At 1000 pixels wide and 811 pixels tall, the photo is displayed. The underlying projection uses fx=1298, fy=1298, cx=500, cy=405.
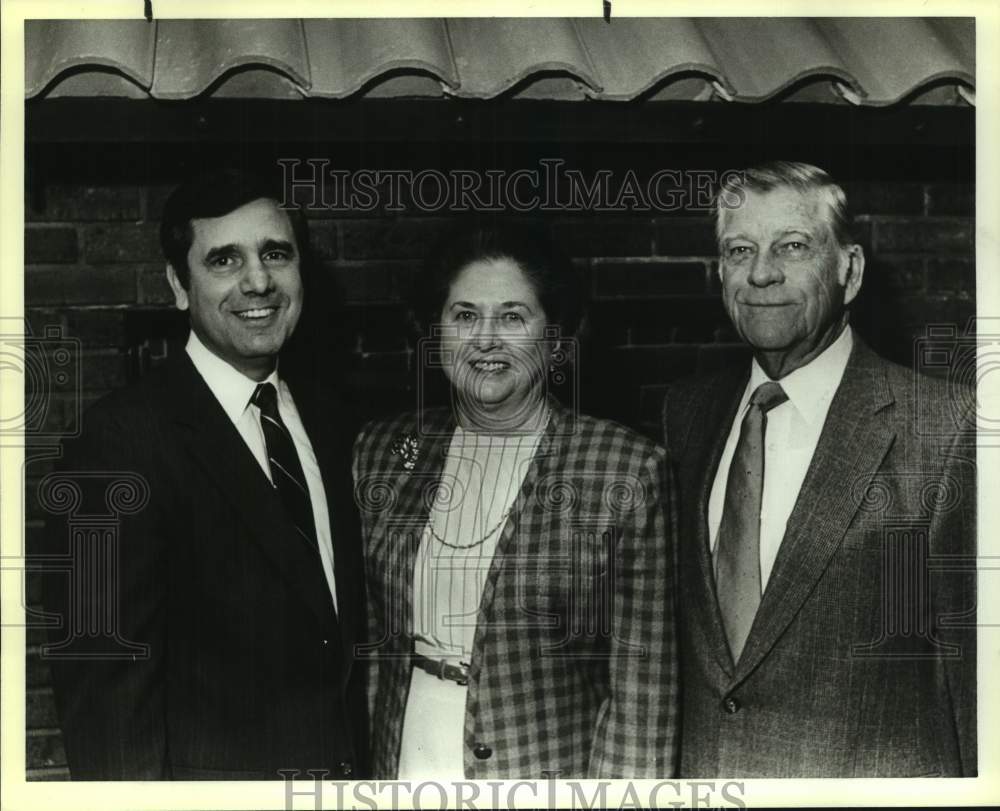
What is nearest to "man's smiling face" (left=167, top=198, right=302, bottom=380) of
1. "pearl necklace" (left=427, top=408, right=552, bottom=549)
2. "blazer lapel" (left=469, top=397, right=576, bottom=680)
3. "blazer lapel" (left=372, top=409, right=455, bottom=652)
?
"blazer lapel" (left=372, top=409, right=455, bottom=652)

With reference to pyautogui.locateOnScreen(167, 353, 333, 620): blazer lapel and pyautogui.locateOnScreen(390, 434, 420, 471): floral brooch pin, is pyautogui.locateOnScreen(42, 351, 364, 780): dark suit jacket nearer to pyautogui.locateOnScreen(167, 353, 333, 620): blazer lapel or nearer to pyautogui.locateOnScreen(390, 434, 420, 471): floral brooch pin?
pyautogui.locateOnScreen(167, 353, 333, 620): blazer lapel

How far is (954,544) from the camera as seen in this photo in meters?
3.72

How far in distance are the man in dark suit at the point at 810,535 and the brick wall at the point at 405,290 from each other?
130 millimetres

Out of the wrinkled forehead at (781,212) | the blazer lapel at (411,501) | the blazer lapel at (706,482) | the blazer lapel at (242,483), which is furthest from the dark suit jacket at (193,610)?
the wrinkled forehead at (781,212)

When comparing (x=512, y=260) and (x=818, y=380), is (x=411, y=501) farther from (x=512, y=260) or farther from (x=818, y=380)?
(x=818, y=380)

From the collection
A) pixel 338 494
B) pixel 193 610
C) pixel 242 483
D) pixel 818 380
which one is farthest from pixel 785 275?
pixel 193 610

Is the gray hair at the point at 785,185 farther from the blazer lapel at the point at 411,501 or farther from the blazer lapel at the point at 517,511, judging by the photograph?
the blazer lapel at the point at 411,501

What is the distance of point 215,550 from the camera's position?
3.46m

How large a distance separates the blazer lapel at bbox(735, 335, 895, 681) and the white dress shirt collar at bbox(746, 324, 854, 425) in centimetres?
2

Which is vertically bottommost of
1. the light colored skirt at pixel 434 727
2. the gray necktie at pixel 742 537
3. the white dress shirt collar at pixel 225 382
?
the light colored skirt at pixel 434 727

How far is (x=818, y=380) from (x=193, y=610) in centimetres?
184

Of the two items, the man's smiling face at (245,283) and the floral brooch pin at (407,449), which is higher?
the man's smiling face at (245,283)

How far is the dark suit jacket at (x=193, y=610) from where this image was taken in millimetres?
3477

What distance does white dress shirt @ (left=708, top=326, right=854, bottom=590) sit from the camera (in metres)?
3.64
